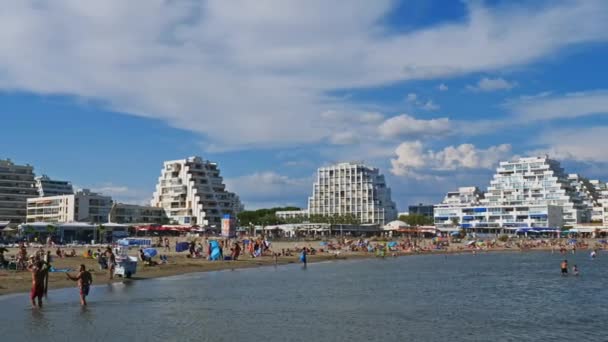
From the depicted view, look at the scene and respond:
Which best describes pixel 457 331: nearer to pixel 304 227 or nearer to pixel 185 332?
pixel 185 332

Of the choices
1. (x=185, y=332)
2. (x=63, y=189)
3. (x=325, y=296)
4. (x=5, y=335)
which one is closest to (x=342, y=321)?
(x=185, y=332)

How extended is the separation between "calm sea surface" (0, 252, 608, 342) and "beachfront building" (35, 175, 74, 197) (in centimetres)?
14708

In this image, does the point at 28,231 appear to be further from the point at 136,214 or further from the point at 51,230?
the point at 136,214

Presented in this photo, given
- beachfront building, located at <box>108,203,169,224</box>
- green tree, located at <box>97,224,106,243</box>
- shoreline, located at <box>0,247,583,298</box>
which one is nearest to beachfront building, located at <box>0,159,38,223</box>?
beachfront building, located at <box>108,203,169,224</box>

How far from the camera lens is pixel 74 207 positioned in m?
151

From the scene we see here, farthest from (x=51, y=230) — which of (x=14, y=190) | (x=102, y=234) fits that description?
(x=14, y=190)

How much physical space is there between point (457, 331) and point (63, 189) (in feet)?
590

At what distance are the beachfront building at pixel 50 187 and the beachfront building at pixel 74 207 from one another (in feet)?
57.6

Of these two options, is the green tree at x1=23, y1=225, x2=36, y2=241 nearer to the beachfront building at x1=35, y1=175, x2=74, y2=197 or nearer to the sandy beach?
the sandy beach

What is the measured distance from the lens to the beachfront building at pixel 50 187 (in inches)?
7093

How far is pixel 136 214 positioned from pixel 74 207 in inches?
581

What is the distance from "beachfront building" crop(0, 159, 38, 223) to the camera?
16675cm

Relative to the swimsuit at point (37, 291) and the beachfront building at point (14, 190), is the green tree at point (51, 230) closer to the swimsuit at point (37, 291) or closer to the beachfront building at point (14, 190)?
the beachfront building at point (14, 190)

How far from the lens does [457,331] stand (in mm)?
25719
